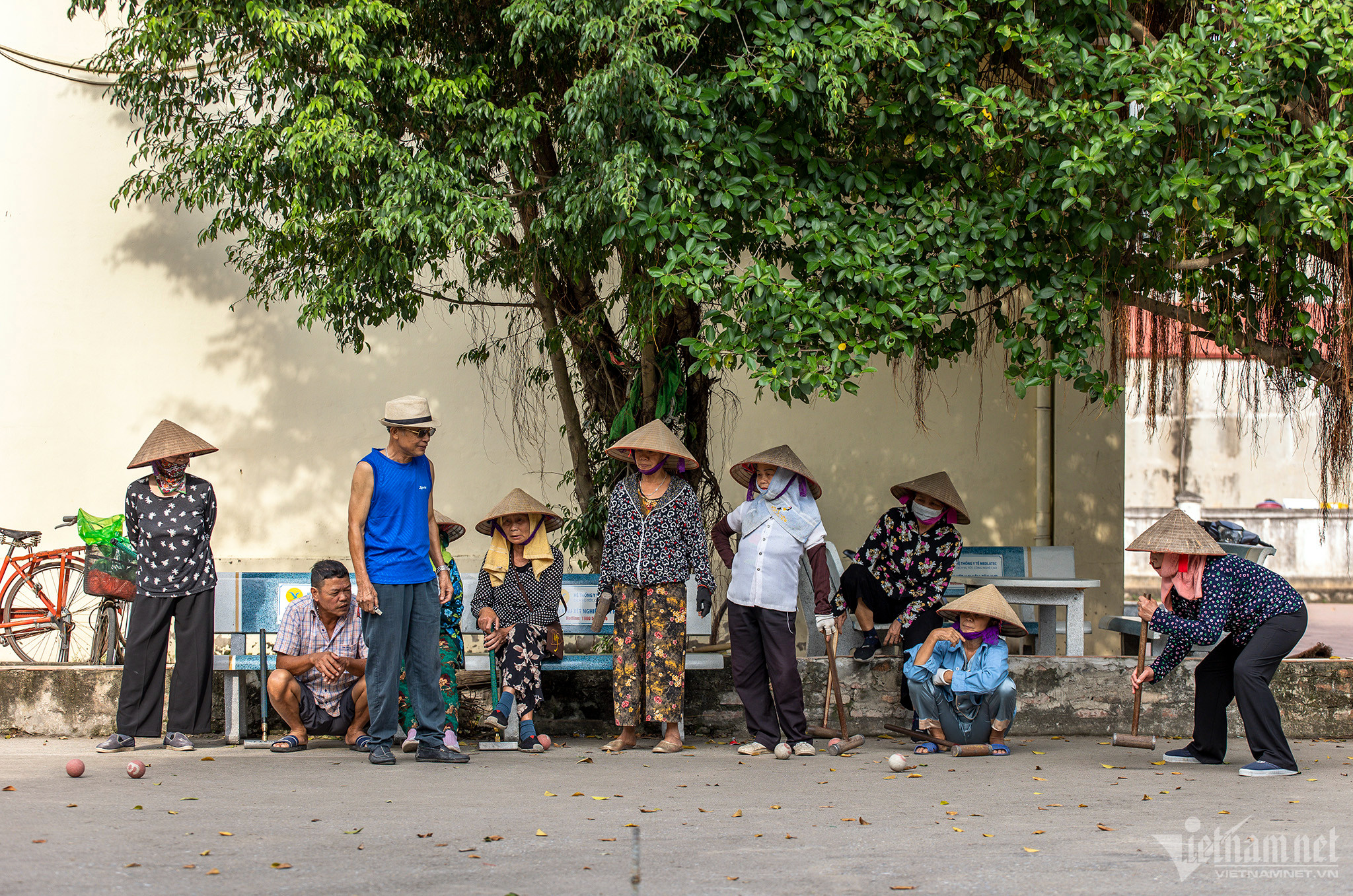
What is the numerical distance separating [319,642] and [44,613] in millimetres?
3477

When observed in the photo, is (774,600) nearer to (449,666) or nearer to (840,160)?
(449,666)

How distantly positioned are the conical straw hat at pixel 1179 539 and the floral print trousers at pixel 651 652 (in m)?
2.49

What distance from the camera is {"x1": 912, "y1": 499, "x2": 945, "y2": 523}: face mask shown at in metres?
7.27

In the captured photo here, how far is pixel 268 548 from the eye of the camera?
33.1 ft

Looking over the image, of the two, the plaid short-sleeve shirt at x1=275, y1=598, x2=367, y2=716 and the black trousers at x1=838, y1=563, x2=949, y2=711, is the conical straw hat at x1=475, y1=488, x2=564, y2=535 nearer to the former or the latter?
the plaid short-sleeve shirt at x1=275, y1=598, x2=367, y2=716

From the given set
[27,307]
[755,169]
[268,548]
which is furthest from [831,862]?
[27,307]

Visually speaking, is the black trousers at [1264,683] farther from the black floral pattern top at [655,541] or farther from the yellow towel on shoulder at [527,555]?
the yellow towel on shoulder at [527,555]

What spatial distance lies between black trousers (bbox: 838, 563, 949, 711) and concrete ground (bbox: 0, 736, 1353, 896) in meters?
0.77

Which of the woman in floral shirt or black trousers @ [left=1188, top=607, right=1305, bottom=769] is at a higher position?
the woman in floral shirt

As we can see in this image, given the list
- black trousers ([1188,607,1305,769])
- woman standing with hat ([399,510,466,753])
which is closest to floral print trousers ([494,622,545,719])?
woman standing with hat ([399,510,466,753])

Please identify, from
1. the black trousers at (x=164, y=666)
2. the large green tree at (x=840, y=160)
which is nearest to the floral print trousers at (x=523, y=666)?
the black trousers at (x=164, y=666)

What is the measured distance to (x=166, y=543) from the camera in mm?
6539

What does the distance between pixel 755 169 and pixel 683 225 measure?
0.60 m

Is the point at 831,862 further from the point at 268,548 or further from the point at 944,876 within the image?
the point at 268,548
